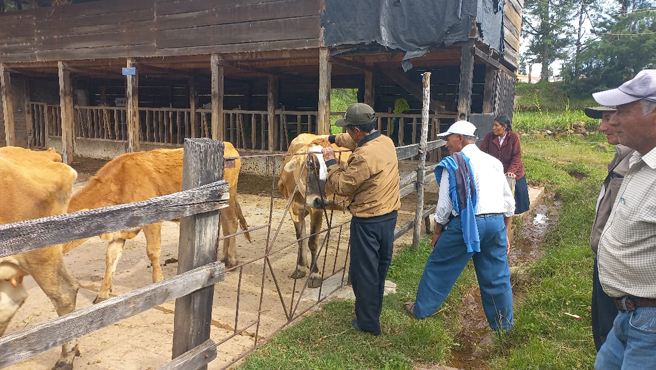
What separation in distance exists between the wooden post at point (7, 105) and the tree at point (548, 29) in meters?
32.1

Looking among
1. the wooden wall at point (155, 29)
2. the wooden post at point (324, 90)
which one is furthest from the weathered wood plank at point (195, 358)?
the wooden wall at point (155, 29)

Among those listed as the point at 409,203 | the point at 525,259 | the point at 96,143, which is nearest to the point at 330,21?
the point at 409,203

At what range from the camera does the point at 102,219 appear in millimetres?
1790

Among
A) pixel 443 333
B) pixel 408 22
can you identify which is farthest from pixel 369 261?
pixel 408 22

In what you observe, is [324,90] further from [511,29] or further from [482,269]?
[482,269]

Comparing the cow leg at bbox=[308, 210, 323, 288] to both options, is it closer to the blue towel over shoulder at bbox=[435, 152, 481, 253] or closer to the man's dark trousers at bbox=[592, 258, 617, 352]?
the blue towel over shoulder at bbox=[435, 152, 481, 253]

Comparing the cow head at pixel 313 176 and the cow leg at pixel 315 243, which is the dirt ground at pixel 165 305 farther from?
the cow head at pixel 313 176

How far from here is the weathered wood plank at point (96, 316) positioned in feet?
5.21

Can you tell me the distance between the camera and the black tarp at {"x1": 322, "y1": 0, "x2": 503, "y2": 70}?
7.46m

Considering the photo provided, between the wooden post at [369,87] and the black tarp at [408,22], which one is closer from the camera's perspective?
the black tarp at [408,22]

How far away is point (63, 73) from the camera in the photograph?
12.1 metres

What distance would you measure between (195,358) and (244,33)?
835cm

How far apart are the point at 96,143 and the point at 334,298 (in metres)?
12.3

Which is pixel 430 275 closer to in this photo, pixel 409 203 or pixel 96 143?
pixel 409 203
